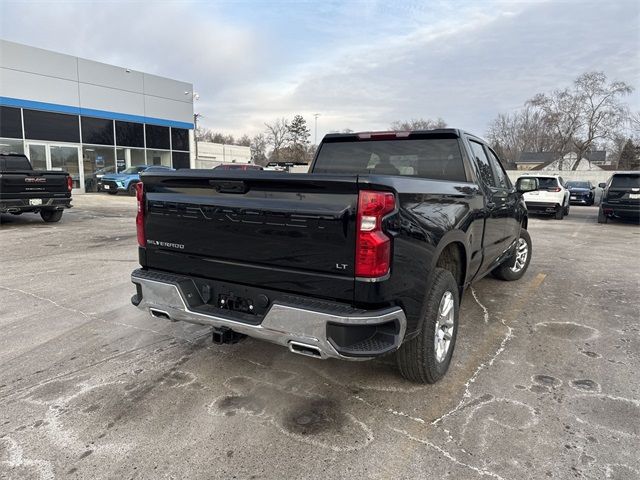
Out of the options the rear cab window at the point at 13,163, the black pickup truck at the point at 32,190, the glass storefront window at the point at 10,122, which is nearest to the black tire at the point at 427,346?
the black pickup truck at the point at 32,190

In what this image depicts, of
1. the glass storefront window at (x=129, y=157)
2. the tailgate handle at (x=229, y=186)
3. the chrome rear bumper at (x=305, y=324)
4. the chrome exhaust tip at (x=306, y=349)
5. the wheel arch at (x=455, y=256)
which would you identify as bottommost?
the chrome exhaust tip at (x=306, y=349)

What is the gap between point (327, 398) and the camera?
10.3 ft

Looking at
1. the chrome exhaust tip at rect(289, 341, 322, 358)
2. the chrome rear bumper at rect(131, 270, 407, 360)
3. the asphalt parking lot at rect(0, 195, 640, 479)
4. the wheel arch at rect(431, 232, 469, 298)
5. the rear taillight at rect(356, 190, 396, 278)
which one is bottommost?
the asphalt parking lot at rect(0, 195, 640, 479)

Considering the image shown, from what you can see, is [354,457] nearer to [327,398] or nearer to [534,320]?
[327,398]

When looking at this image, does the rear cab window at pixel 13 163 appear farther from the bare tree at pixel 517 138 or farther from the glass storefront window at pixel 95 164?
the bare tree at pixel 517 138

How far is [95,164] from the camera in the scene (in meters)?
23.5

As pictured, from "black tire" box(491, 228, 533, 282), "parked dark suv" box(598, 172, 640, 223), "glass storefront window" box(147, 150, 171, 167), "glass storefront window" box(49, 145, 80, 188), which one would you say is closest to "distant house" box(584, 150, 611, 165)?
"parked dark suv" box(598, 172, 640, 223)

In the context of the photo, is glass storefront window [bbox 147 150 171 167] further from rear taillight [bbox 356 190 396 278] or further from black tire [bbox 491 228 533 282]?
rear taillight [bbox 356 190 396 278]

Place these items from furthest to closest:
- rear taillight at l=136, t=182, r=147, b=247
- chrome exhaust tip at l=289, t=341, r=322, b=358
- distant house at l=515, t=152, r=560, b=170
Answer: distant house at l=515, t=152, r=560, b=170 < rear taillight at l=136, t=182, r=147, b=247 < chrome exhaust tip at l=289, t=341, r=322, b=358

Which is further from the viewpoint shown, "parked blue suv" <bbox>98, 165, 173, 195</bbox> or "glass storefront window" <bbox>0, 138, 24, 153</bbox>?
"parked blue suv" <bbox>98, 165, 173, 195</bbox>

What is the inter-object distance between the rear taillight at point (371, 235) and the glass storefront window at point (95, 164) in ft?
77.8

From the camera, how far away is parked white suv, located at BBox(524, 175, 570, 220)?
53.6ft

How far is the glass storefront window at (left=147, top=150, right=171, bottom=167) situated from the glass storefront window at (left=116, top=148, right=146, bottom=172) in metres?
0.48

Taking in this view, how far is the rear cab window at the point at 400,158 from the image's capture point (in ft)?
13.9
